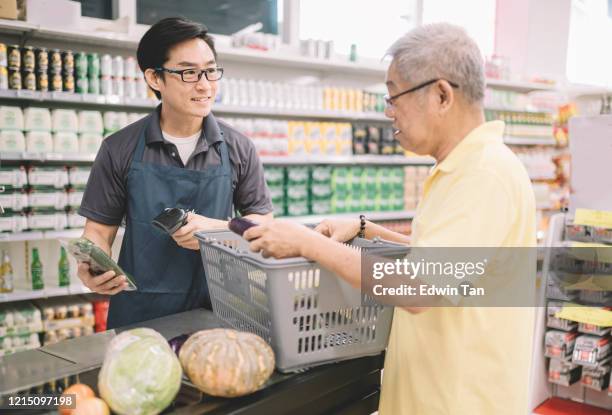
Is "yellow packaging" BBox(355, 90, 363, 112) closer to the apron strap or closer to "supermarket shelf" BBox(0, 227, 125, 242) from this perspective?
"supermarket shelf" BBox(0, 227, 125, 242)

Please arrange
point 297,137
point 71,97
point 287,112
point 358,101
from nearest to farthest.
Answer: point 71,97 → point 287,112 → point 297,137 → point 358,101

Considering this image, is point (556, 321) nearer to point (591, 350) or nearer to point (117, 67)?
point (591, 350)

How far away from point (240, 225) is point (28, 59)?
2.85 meters

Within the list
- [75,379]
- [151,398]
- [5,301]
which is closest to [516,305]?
[151,398]

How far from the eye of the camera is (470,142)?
52.6 inches

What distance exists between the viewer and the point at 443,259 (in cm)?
122

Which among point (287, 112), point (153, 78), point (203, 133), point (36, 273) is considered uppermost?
point (153, 78)

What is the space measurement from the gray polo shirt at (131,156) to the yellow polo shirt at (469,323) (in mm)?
1047

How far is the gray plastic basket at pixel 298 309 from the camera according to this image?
49.0 inches

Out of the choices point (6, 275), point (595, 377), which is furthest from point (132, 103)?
point (595, 377)

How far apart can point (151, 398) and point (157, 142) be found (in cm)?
132

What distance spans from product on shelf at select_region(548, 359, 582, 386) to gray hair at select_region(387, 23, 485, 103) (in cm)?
220

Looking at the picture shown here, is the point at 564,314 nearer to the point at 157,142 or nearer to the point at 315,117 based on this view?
the point at 157,142

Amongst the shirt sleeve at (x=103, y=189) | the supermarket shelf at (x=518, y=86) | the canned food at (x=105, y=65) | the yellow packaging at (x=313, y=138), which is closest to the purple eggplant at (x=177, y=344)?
the shirt sleeve at (x=103, y=189)
